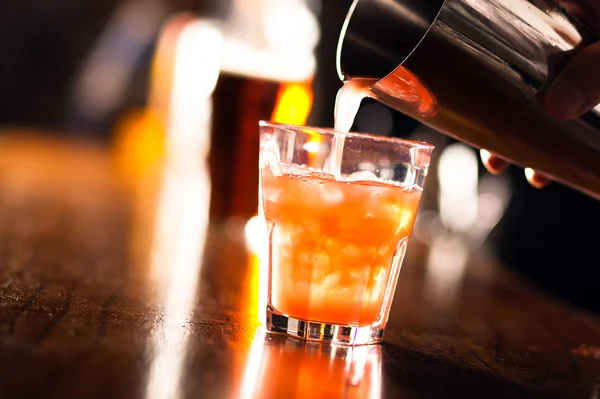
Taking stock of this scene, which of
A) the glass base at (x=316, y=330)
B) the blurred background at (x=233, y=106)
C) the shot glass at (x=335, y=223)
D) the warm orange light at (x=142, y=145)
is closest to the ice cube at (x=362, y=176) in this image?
the shot glass at (x=335, y=223)

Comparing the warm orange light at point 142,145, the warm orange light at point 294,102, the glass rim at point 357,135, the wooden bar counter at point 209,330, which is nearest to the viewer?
the wooden bar counter at point 209,330

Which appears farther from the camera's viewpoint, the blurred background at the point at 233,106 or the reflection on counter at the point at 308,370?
the blurred background at the point at 233,106

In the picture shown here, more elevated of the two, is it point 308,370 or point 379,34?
point 379,34

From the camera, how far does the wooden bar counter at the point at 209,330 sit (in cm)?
49

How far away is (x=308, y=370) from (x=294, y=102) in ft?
2.61

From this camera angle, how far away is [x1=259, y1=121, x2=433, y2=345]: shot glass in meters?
0.67

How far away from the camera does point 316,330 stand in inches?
26.3

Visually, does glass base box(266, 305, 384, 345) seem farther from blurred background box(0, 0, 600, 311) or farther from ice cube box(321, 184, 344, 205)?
blurred background box(0, 0, 600, 311)

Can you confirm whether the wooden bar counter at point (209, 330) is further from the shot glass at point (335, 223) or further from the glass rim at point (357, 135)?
the glass rim at point (357, 135)

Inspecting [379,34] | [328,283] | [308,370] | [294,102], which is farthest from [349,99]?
[294,102]

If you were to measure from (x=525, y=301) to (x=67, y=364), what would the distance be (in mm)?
798

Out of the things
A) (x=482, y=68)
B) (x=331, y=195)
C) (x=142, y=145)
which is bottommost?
(x=142, y=145)

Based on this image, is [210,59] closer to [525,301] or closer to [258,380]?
[525,301]

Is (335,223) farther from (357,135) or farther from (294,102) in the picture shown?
(294,102)
